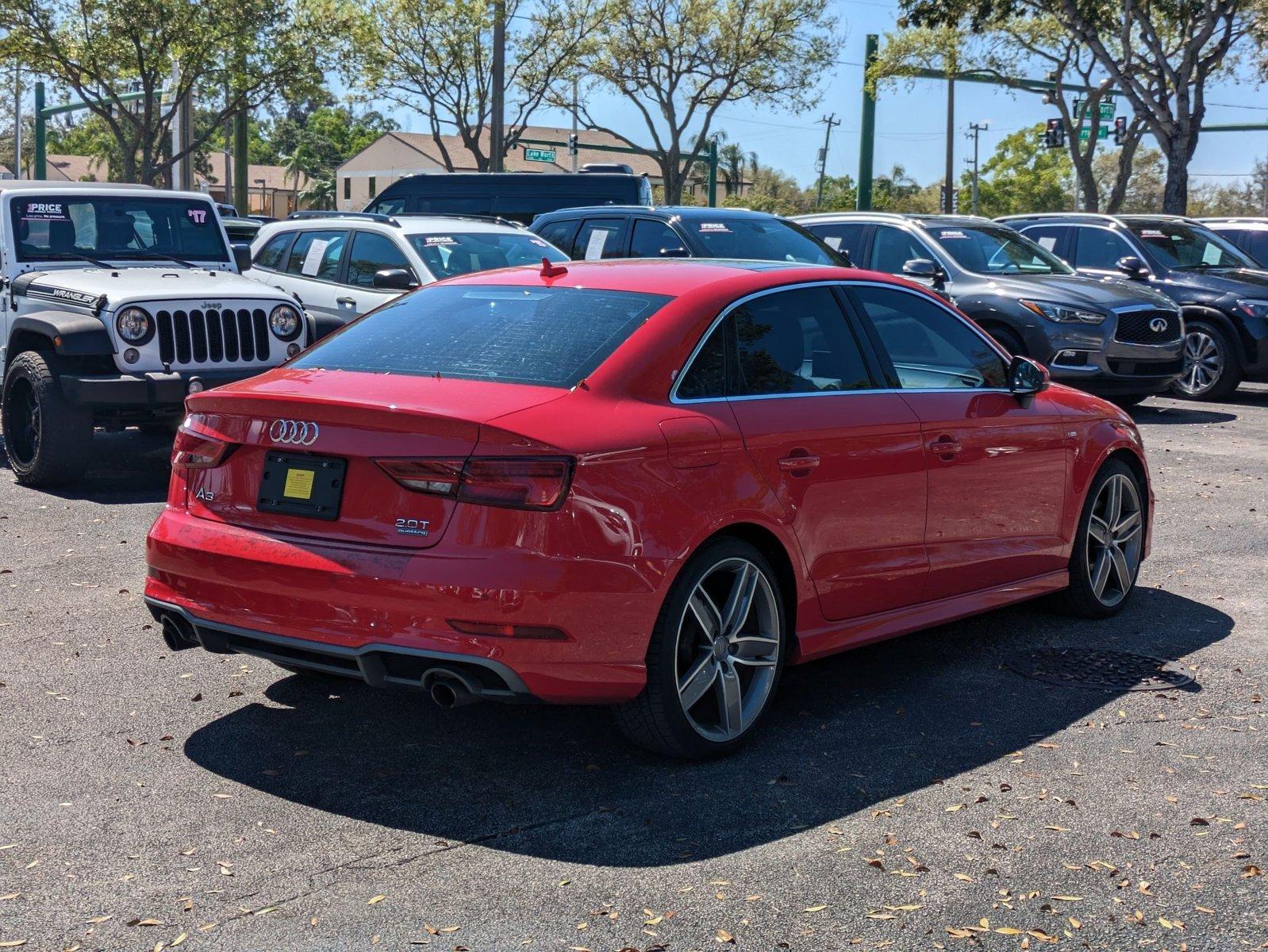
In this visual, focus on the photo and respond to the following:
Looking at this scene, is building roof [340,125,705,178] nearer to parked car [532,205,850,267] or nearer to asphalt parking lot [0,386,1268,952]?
parked car [532,205,850,267]

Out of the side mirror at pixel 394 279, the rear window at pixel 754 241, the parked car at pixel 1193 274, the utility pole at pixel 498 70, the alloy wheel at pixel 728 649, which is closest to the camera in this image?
the alloy wheel at pixel 728 649

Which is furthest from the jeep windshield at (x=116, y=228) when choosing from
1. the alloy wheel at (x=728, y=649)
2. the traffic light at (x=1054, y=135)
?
the traffic light at (x=1054, y=135)

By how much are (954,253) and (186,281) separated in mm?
7884

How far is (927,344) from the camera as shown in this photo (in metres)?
6.32

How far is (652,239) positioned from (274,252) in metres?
3.38

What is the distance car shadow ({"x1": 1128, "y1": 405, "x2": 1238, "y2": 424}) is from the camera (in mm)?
15094

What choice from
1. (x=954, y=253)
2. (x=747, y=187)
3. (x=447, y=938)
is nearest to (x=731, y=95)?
(x=954, y=253)

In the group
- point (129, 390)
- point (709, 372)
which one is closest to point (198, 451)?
point (709, 372)

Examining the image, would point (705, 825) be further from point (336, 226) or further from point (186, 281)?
point (336, 226)

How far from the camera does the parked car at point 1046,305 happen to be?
47.3 ft

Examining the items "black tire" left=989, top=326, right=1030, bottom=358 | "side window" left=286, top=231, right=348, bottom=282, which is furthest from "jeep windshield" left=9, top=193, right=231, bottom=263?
"black tire" left=989, top=326, right=1030, bottom=358

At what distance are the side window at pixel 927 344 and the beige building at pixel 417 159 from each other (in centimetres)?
8097

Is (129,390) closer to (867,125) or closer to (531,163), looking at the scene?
(867,125)

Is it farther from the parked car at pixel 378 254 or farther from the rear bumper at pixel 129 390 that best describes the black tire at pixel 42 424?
the parked car at pixel 378 254
